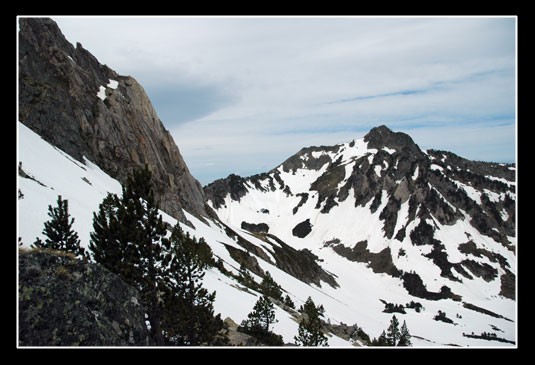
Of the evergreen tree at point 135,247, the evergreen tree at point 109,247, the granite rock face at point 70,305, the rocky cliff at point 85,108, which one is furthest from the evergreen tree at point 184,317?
the rocky cliff at point 85,108

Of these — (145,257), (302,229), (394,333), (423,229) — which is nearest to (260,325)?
(145,257)

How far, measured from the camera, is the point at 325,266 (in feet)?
456

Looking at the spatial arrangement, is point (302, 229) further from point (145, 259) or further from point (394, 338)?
point (145, 259)

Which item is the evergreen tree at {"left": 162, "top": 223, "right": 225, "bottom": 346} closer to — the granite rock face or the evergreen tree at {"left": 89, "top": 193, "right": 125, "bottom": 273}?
the evergreen tree at {"left": 89, "top": 193, "right": 125, "bottom": 273}

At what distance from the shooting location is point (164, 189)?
65750 millimetres

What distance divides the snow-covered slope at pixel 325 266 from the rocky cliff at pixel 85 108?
6598 mm

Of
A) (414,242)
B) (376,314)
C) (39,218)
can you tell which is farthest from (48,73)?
(414,242)

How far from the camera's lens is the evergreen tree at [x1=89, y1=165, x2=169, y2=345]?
15.3 m

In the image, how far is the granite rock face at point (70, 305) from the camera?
9.56 metres

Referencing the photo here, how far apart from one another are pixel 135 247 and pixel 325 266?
433ft

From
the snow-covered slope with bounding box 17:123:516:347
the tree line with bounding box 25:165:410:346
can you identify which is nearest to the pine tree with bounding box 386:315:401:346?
the snow-covered slope with bounding box 17:123:516:347

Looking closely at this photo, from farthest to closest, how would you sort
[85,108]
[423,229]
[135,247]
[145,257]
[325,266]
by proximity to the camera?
[423,229]
[325,266]
[85,108]
[145,257]
[135,247]

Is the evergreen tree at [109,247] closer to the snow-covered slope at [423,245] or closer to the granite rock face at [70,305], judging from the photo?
the granite rock face at [70,305]

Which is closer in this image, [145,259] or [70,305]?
[70,305]
